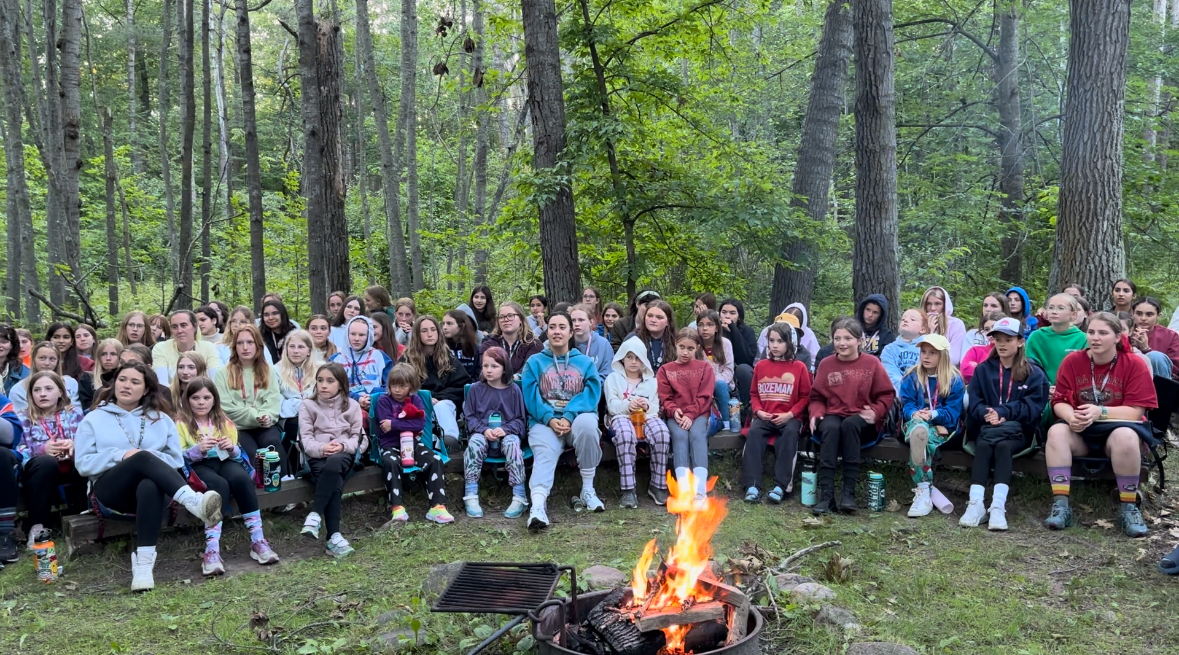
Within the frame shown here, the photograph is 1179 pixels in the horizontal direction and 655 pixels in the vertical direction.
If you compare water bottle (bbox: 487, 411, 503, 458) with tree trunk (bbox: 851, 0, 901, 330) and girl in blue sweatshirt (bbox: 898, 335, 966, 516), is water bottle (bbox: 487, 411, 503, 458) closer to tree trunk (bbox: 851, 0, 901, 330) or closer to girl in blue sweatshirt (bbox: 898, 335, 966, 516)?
girl in blue sweatshirt (bbox: 898, 335, 966, 516)

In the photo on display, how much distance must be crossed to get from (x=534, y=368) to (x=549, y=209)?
267 centimetres

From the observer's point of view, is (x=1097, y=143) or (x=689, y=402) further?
(x=1097, y=143)

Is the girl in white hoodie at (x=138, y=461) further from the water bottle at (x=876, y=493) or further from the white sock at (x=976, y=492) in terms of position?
the white sock at (x=976, y=492)

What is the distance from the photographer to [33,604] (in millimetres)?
4711

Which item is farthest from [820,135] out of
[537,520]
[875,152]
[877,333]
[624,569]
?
[624,569]

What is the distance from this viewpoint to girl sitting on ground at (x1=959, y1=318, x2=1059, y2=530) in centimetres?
583

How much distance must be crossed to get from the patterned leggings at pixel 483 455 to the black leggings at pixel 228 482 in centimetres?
158

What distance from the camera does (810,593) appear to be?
4312 mm

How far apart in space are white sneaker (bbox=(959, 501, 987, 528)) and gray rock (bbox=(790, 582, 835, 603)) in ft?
6.21

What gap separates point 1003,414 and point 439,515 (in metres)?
4.17

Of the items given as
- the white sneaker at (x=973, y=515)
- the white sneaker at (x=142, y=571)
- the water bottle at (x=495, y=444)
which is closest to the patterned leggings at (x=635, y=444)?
the water bottle at (x=495, y=444)

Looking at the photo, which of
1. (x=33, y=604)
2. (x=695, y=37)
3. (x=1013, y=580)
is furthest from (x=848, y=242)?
(x=33, y=604)

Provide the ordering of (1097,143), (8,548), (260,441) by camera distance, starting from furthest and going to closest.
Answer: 1. (1097,143)
2. (260,441)
3. (8,548)

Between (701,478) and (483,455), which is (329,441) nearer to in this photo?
(483,455)
